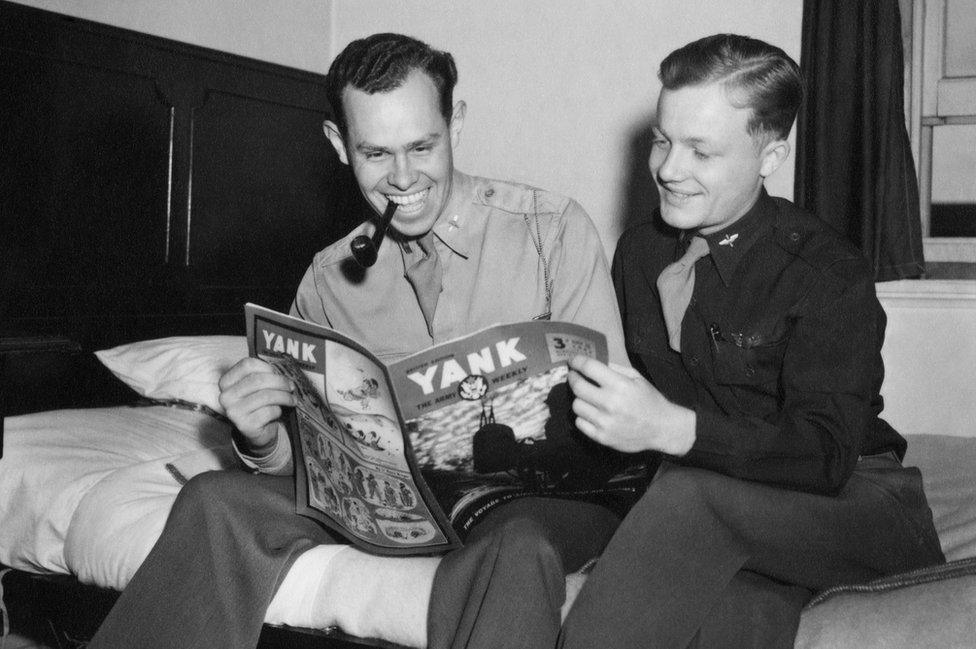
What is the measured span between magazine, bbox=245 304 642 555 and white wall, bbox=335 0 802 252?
1.70 m

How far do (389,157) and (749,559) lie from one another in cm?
83

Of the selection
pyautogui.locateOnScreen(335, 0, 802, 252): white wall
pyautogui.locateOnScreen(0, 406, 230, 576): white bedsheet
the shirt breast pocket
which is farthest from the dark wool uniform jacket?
pyautogui.locateOnScreen(335, 0, 802, 252): white wall

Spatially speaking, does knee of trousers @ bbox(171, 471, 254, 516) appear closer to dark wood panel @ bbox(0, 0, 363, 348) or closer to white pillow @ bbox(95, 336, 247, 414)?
white pillow @ bbox(95, 336, 247, 414)

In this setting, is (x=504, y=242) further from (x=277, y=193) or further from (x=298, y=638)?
(x=277, y=193)

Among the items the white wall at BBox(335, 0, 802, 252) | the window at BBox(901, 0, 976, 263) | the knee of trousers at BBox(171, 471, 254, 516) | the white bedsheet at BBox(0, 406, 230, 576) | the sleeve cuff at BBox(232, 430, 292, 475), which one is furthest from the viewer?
the white wall at BBox(335, 0, 802, 252)

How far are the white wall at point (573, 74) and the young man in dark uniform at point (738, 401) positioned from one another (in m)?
1.27

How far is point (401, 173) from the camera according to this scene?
1.54 m

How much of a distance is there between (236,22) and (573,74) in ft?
3.48

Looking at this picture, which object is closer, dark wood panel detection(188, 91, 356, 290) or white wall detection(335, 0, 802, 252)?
dark wood panel detection(188, 91, 356, 290)

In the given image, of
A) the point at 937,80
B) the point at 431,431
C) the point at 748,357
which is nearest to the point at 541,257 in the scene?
the point at 748,357

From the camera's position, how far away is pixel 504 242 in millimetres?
1682

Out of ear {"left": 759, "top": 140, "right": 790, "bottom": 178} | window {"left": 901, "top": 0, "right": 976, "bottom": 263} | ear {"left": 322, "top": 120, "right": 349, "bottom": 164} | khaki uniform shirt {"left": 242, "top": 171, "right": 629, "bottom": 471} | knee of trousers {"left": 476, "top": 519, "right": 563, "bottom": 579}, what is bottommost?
Result: knee of trousers {"left": 476, "top": 519, "right": 563, "bottom": 579}

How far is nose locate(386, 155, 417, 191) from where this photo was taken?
5.06ft

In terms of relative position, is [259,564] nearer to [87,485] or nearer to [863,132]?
[87,485]
